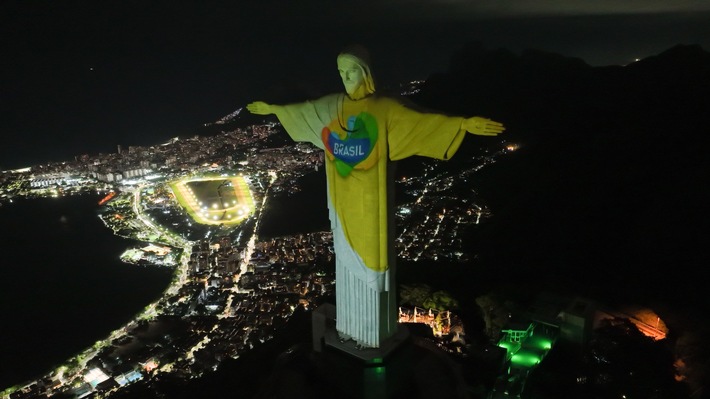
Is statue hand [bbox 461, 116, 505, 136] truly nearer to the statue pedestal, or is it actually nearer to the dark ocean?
the statue pedestal

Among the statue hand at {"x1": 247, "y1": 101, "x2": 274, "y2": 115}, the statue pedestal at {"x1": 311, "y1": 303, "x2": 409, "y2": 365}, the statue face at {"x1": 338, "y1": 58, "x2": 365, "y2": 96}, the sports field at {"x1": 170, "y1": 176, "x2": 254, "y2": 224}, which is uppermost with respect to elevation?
the statue face at {"x1": 338, "y1": 58, "x2": 365, "y2": 96}

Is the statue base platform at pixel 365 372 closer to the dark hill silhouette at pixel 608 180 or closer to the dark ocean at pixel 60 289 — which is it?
the dark hill silhouette at pixel 608 180

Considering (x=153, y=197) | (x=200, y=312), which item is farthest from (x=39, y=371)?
(x=153, y=197)

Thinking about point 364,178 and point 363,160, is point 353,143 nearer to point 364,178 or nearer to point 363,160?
point 363,160

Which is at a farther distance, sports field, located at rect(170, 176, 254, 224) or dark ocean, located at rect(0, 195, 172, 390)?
dark ocean, located at rect(0, 195, 172, 390)

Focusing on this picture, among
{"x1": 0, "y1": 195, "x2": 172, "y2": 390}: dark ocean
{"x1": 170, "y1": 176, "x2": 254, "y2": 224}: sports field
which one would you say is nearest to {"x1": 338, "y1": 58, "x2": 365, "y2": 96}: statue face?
{"x1": 170, "y1": 176, "x2": 254, "y2": 224}: sports field

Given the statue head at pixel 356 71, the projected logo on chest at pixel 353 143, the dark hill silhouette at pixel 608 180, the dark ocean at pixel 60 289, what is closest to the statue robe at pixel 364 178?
the projected logo on chest at pixel 353 143

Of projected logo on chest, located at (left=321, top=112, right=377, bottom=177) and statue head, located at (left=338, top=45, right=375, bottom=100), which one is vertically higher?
statue head, located at (left=338, top=45, right=375, bottom=100)

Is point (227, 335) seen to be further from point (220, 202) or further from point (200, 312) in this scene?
point (220, 202)
